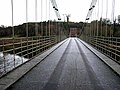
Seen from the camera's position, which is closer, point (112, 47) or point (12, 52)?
point (12, 52)

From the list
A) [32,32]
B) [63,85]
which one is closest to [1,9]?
[63,85]

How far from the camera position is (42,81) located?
5945mm

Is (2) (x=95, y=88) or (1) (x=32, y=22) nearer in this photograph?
(2) (x=95, y=88)

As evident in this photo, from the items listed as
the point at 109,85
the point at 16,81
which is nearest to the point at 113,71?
the point at 109,85

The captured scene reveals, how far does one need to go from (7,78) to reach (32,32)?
41.9 ft

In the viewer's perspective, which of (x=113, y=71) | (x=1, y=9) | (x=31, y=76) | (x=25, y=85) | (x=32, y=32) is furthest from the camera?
(x=32, y=32)

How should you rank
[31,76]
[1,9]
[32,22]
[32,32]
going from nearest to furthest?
[31,76] → [1,9] → [32,22] → [32,32]

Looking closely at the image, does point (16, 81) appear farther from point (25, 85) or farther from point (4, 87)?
point (4, 87)

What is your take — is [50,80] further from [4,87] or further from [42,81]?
[4,87]

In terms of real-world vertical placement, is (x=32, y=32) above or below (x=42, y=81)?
above

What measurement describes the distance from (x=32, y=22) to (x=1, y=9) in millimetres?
5613

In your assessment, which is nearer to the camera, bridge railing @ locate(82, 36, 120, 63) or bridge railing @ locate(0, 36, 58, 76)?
bridge railing @ locate(0, 36, 58, 76)

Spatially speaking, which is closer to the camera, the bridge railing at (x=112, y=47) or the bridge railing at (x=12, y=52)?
the bridge railing at (x=12, y=52)

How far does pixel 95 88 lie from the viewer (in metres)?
5.22
